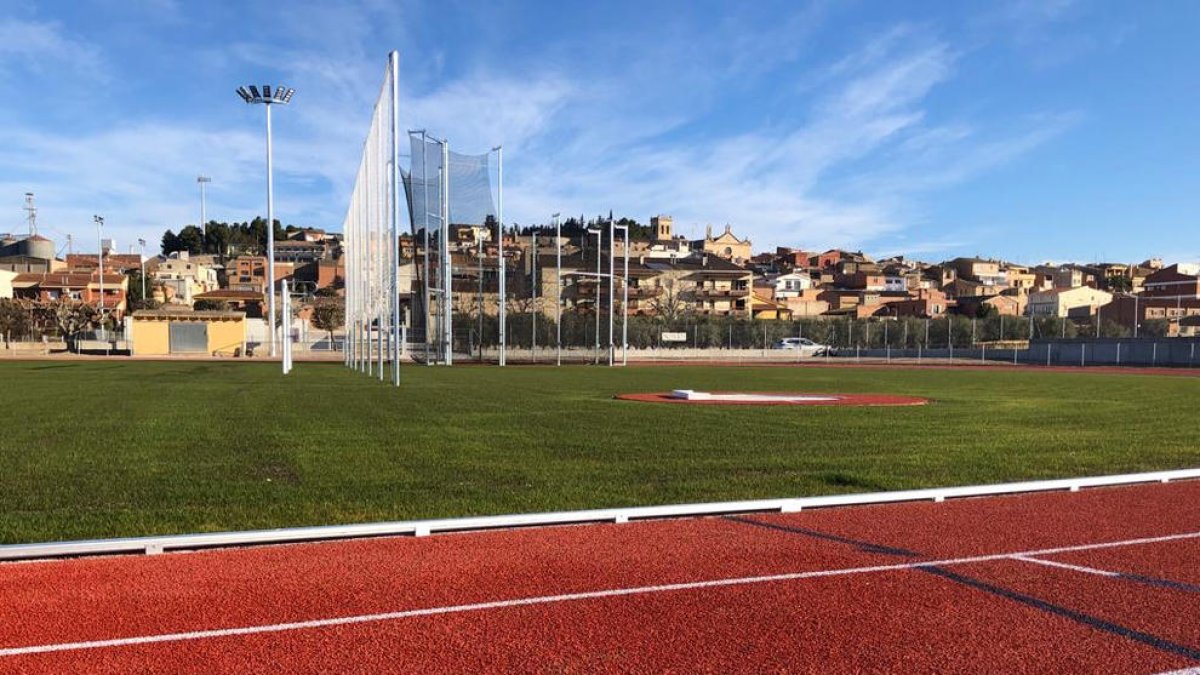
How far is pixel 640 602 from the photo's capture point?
4.96 metres

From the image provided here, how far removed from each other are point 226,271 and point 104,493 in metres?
123

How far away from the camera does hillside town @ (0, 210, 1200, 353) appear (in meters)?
52.2

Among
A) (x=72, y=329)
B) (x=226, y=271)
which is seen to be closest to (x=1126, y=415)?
(x=72, y=329)

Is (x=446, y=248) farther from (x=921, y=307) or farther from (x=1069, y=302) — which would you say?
(x=1069, y=302)

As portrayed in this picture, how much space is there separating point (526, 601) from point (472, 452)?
5872 mm

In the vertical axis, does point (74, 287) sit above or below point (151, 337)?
above

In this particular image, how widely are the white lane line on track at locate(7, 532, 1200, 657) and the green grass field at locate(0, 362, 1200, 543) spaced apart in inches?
94.2

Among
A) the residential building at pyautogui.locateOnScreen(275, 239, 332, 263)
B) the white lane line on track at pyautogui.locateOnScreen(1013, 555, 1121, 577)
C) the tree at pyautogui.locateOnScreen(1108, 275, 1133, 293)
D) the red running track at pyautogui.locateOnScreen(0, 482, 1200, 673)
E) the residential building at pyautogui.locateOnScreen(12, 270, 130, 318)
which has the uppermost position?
the residential building at pyautogui.locateOnScreen(275, 239, 332, 263)

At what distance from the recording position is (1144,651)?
4188 millimetres

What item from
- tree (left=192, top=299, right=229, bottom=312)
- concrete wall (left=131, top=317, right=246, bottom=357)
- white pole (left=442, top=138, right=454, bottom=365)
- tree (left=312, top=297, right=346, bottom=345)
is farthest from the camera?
tree (left=192, top=299, right=229, bottom=312)

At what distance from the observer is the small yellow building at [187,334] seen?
54.5 metres

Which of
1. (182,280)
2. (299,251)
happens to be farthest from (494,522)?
(299,251)

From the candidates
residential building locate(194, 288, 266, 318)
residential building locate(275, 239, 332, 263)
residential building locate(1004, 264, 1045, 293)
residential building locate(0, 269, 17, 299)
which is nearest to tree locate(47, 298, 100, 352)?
residential building locate(0, 269, 17, 299)

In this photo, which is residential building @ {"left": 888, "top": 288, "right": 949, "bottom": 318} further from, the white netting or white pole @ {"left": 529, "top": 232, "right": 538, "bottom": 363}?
the white netting
